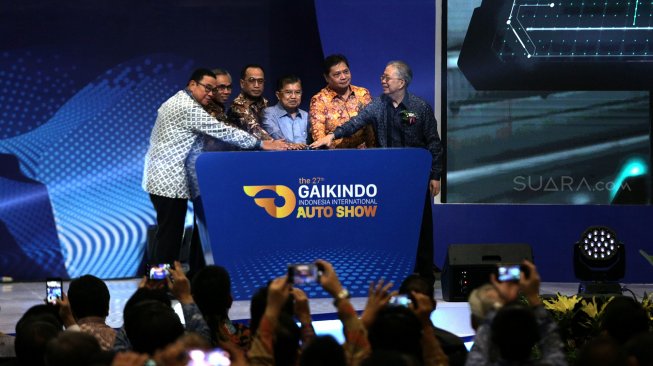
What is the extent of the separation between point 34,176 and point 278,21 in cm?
262

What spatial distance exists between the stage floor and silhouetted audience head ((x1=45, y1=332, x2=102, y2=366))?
9.22ft

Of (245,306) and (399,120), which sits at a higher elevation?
(399,120)

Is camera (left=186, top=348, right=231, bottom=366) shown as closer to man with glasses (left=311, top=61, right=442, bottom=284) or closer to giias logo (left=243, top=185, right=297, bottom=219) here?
giias logo (left=243, top=185, right=297, bottom=219)

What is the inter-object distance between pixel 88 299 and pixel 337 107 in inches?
159

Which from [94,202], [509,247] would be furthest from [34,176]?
[509,247]

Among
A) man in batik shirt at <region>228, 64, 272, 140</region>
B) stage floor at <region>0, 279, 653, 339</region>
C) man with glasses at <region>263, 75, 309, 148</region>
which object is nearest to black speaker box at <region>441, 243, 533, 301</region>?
stage floor at <region>0, 279, 653, 339</region>

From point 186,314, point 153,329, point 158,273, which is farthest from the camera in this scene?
point 158,273

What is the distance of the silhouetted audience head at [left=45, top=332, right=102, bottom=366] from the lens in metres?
4.23

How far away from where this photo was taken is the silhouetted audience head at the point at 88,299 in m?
5.61

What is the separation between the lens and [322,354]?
158 inches

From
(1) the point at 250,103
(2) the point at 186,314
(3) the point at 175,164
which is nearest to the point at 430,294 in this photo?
(2) the point at 186,314

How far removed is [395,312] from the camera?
15.1 ft

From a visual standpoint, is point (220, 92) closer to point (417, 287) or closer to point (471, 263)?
point (471, 263)

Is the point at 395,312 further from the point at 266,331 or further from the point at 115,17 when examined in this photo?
the point at 115,17
